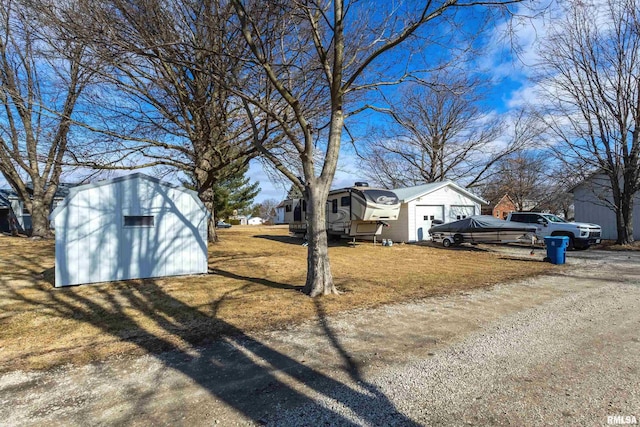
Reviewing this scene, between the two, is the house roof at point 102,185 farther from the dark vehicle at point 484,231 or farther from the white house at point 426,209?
the white house at point 426,209

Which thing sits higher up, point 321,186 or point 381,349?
point 321,186

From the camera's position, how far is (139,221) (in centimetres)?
812

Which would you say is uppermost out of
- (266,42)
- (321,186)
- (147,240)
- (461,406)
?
(266,42)

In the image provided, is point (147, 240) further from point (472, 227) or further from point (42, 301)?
point (472, 227)

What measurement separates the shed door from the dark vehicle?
2.12 metres

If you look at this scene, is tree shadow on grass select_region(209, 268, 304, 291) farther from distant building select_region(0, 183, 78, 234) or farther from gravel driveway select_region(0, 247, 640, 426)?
distant building select_region(0, 183, 78, 234)

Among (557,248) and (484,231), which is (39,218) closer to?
(484,231)

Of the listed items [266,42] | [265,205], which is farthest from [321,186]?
[265,205]

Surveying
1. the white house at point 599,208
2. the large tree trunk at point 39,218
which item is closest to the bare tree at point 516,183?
the white house at point 599,208

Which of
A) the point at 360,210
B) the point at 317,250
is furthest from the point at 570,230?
the point at 317,250

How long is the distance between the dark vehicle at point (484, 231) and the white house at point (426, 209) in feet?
6.66

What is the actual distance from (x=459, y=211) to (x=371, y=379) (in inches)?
761

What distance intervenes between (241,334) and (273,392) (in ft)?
5.42

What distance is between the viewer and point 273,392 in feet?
9.72
